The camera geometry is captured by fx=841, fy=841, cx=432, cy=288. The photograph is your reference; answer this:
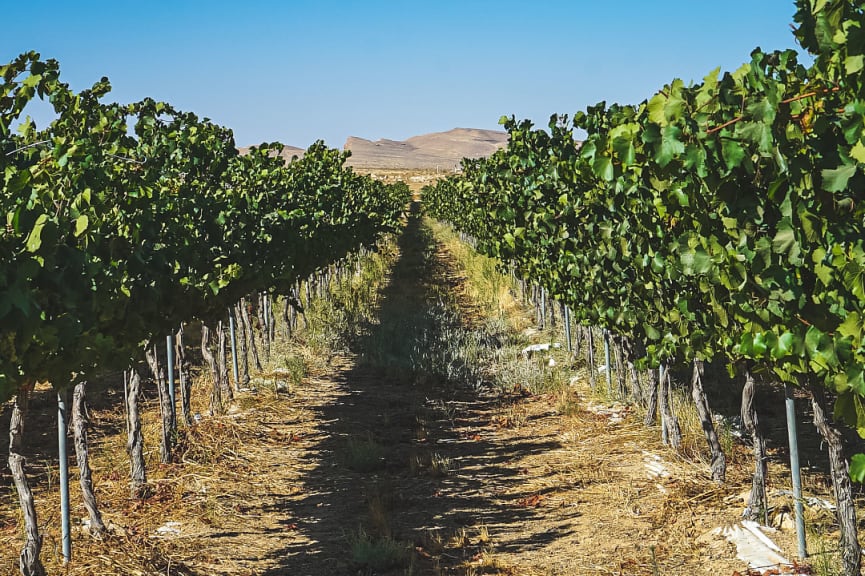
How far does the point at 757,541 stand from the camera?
6.32 metres

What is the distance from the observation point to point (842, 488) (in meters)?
5.41

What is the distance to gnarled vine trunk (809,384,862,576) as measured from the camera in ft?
17.4

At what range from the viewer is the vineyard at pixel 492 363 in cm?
409

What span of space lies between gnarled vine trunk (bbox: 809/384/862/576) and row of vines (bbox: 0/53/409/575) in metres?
4.54

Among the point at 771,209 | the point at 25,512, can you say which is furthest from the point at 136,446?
Result: the point at 771,209

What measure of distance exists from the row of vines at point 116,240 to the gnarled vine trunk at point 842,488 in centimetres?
454

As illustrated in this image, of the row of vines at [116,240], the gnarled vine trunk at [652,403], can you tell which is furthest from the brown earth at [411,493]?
the row of vines at [116,240]

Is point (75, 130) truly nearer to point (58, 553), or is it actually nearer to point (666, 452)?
point (58, 553)

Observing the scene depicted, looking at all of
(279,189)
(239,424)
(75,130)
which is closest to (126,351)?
(75,130)

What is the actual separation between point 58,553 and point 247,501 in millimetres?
2149

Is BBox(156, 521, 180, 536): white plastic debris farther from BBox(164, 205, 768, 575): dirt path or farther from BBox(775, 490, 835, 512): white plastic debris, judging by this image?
BBox(775, 490, 835, 512): white plastic debris

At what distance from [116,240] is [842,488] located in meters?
5.27

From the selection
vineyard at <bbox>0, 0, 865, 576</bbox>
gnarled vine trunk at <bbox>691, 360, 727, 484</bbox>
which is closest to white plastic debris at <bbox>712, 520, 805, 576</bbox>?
vineyard at <bbox>0, 0, 865, 576</bbox>

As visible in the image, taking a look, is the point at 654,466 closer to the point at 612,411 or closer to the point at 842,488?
the point at 612,411
